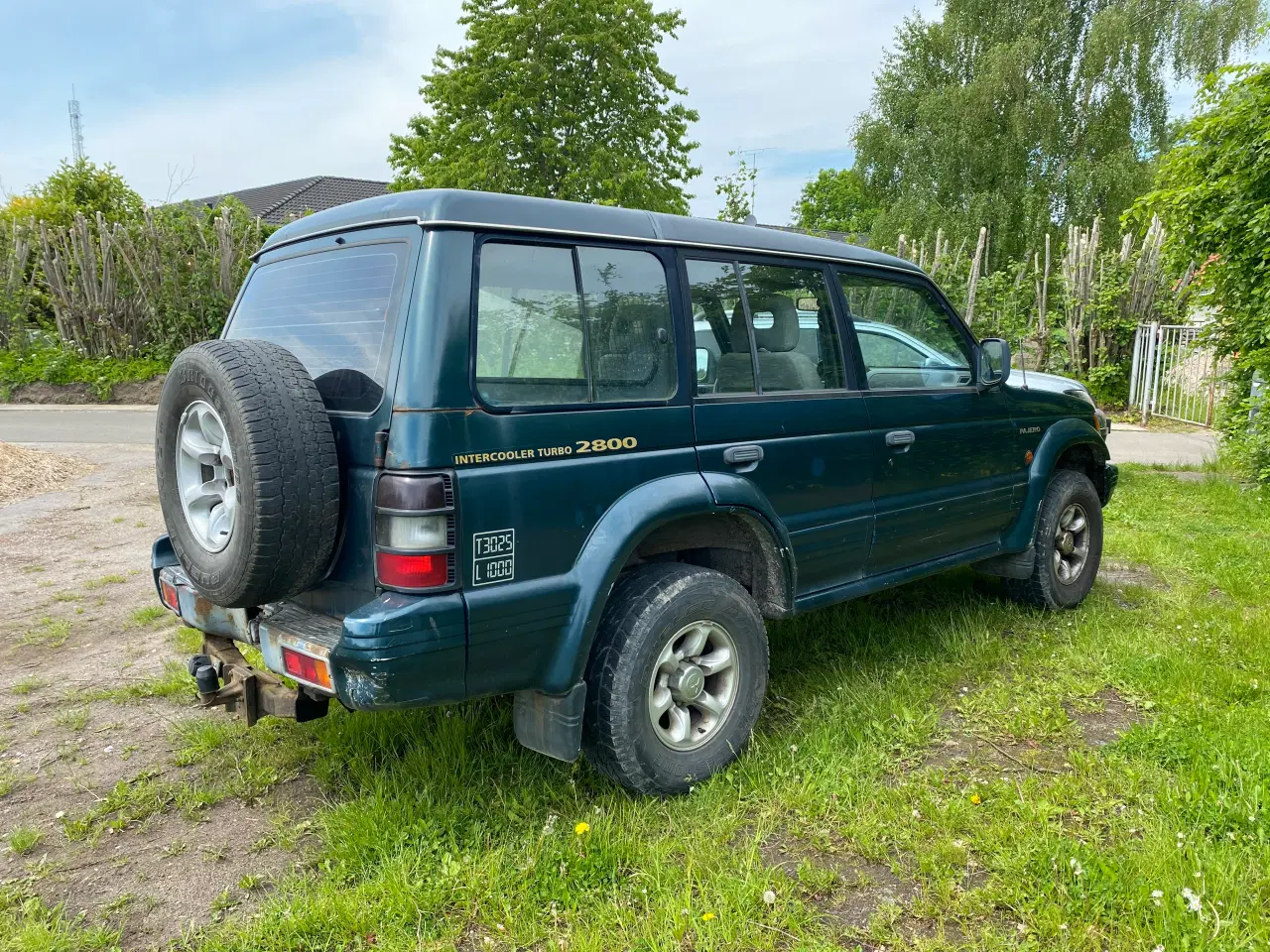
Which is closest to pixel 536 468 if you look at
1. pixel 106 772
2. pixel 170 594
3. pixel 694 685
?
pixel 694 685

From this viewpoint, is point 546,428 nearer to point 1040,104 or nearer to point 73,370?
point 73,370

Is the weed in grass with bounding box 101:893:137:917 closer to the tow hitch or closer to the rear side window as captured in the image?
the tow hitch

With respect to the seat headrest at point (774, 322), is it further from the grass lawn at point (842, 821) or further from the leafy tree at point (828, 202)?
the leafy tree at point (828, 202)

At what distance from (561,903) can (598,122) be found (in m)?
21.1

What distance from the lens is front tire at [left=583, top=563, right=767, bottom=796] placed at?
2.87 meters

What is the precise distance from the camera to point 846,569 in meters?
3.73

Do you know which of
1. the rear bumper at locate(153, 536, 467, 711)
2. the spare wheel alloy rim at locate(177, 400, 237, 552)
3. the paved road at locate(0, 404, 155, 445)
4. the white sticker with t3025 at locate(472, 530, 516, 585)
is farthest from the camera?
the paved road at locate(0, 404, 155, 445)

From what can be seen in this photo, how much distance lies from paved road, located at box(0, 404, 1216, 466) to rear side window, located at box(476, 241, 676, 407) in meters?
9.37

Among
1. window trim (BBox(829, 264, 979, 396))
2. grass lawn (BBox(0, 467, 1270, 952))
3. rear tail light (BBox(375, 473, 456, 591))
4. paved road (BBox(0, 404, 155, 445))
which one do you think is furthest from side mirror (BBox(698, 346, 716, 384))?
paved road (BBox(0, 404, 155, 445))

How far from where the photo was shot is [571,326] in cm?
284

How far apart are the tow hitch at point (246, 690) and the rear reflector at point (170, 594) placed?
198mm

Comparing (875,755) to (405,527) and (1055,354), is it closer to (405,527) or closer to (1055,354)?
(405,527)

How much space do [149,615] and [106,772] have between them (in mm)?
1944

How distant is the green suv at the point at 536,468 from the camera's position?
247cm
